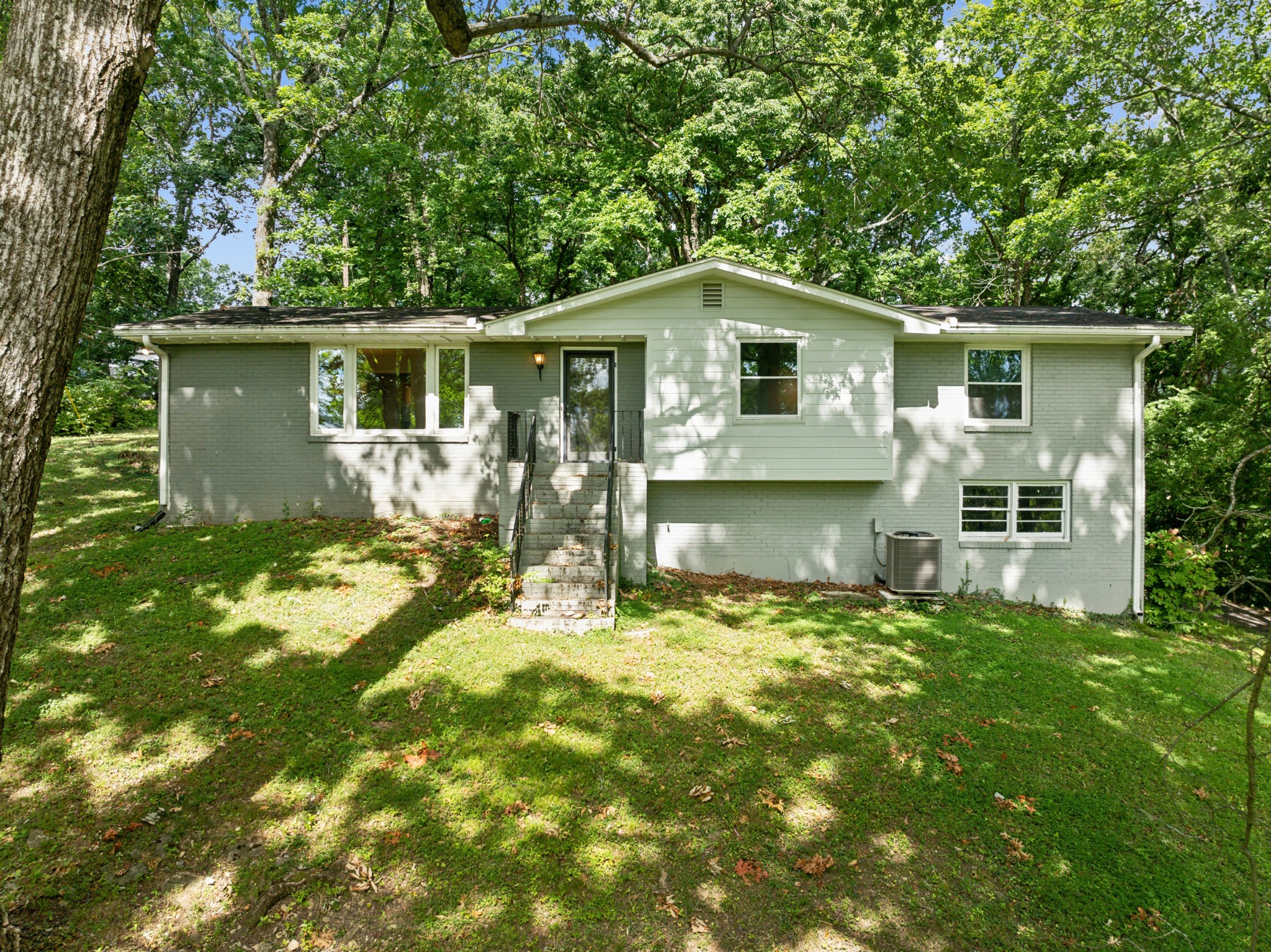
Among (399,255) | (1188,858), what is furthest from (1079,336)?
(399,255)

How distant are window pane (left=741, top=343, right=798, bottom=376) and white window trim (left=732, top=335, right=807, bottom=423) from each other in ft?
0.34

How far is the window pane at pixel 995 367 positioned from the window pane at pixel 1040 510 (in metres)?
1.97

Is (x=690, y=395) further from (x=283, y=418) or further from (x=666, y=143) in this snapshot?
(x=666, y=143)

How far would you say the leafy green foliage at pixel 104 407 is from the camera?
1700cm

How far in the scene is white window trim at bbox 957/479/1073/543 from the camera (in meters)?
9.83

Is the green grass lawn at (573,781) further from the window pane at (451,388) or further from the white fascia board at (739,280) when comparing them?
the white fascia board at (739,280)

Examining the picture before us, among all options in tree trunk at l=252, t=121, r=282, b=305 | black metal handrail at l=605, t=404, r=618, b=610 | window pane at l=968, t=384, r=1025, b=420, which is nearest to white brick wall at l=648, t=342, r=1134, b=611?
window pane at l=968, t=384, r=1025, b=420

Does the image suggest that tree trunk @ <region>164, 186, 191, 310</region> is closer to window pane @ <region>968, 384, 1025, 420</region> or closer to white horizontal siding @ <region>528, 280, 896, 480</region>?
white horizontal siding @ <region>528, 280, 896, 480</region>

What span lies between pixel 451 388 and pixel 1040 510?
35.9 feet

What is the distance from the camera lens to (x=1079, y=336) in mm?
9391

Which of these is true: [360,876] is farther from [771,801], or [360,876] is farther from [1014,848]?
[1014,848]

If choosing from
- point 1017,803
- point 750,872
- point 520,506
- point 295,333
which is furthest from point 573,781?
point 295,333

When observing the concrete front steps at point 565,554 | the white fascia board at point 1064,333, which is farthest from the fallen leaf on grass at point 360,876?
the white fascia board at point 1064,333

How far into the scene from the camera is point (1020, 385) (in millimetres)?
9945
